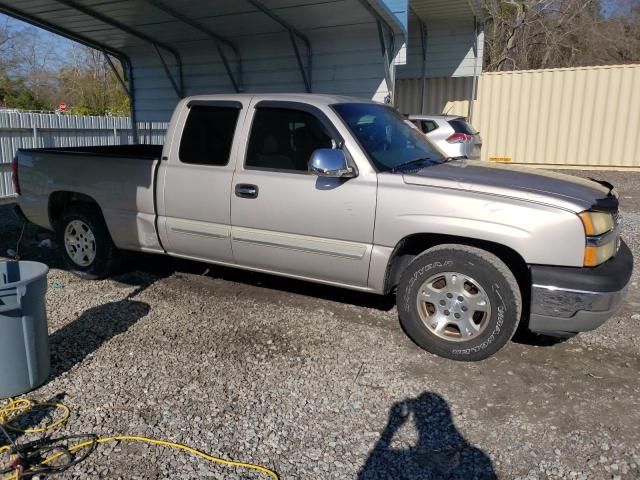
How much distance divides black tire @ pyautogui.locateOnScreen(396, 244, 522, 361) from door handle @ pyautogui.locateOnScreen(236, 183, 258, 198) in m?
1.45

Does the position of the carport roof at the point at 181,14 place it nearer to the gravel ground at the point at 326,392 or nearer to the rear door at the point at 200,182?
the rear door at the point at 200,182

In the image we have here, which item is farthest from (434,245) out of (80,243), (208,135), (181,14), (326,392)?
(181,14)

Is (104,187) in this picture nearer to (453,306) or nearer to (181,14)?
(453,306)

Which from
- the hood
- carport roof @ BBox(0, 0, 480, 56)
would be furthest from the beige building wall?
the hood

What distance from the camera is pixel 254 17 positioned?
10.1m

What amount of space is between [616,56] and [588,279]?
1257 inches

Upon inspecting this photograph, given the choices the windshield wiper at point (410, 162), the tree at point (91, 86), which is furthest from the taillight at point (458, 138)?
the tree at point (91, 86)

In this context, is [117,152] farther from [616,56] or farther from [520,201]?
[616,56]

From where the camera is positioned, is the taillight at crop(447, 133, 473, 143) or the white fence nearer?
the taillight at crop(447, 133, 473, 143)

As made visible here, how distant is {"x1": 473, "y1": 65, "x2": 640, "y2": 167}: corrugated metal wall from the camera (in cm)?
1534

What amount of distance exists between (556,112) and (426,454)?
1545 cm

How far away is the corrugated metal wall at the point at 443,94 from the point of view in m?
16.9

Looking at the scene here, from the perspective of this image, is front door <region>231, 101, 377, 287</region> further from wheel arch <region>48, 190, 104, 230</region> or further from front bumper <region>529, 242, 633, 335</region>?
wheel arch <region>48, 190, 104, 230</region>

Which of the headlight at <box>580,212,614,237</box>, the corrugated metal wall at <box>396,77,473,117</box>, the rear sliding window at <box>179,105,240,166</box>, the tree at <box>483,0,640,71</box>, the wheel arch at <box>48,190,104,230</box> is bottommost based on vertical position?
the wheel arch at <box>48,190,104,230</box>
